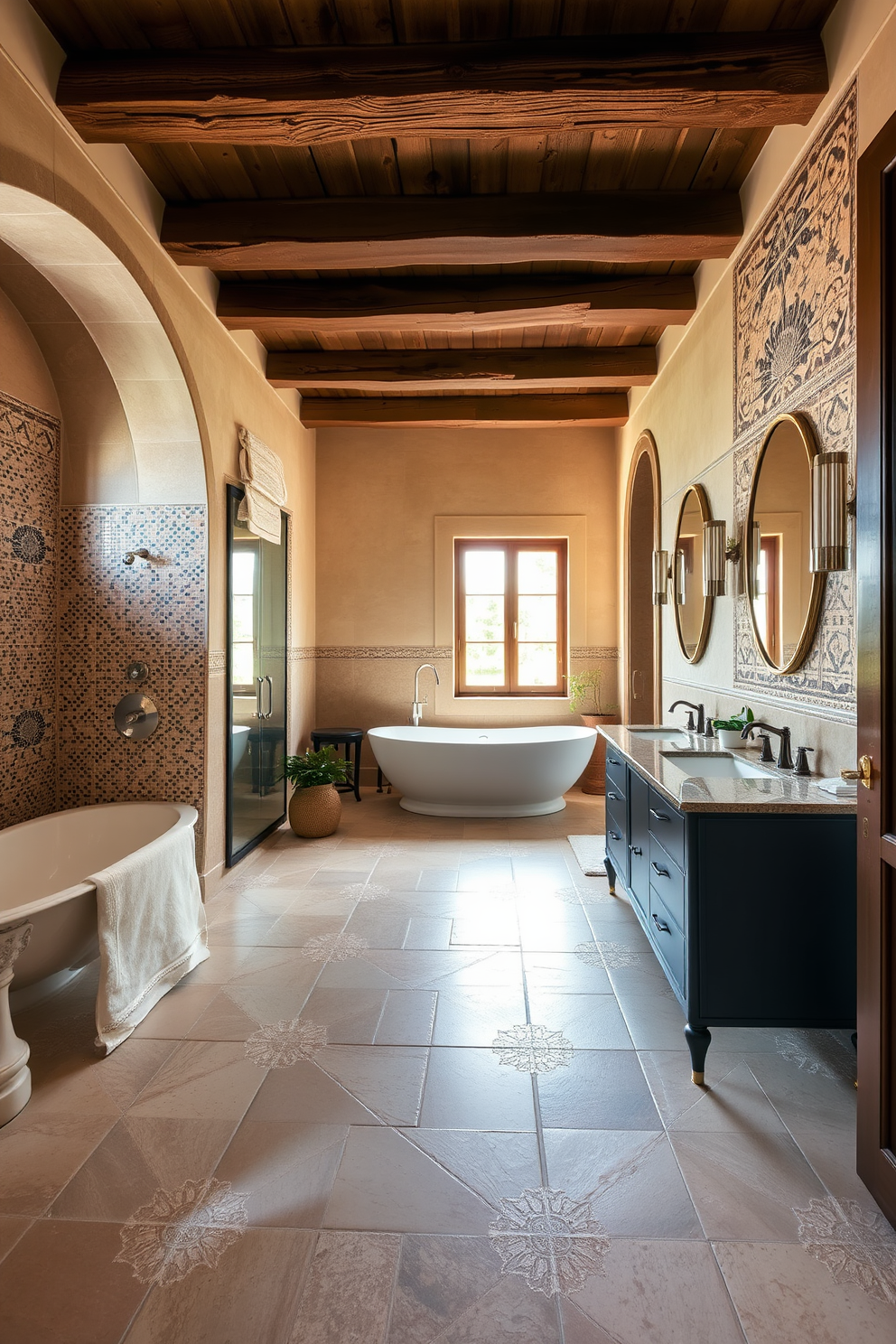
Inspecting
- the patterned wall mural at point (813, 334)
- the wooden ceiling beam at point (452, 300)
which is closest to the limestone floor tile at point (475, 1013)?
the patterned wall mural at point (813, 334)

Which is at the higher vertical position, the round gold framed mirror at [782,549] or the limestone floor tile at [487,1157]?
the round gold framed mirror at [782,549]

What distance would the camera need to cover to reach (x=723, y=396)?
3.39 meters

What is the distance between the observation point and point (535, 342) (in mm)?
4727

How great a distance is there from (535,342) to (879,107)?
2.97m

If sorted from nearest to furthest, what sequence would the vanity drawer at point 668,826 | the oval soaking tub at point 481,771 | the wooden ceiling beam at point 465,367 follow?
the vanity drawer at point 668,826 → the wooden ceiling beam at point 465,367 → the oval soaking tub at point 481,771

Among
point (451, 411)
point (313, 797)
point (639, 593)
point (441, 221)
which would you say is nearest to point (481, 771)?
point (313, 797)

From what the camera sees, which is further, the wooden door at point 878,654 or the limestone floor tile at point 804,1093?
the limestone floor tile at point 804,1093

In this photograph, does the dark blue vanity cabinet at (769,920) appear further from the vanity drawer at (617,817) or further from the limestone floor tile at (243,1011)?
the limestone floor tile at (243,1011)

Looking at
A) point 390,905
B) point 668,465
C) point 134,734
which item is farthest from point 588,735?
point 134,734

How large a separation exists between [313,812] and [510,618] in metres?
2.52

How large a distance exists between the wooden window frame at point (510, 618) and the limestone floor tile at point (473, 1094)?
418 centimetres

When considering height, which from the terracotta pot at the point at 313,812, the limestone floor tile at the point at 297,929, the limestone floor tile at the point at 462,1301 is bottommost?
the limestone floor tile at the point at 462,1301

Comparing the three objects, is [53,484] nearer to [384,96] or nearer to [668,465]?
[384,96]

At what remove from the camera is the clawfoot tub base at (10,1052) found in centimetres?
199
